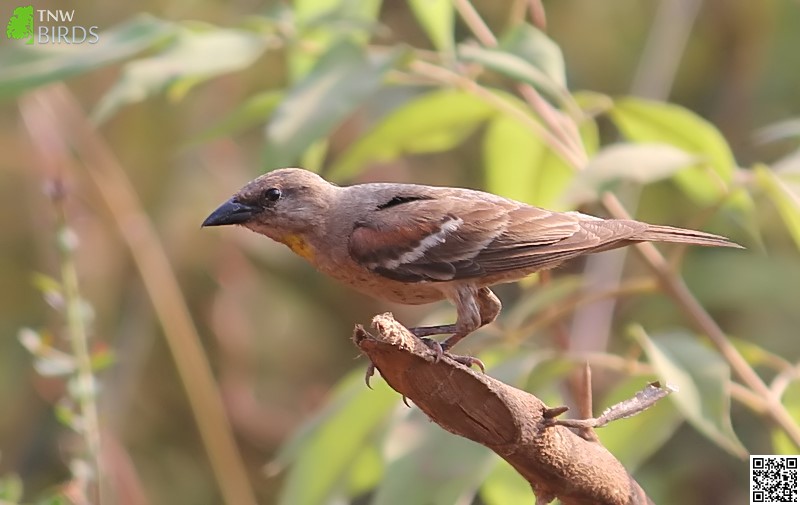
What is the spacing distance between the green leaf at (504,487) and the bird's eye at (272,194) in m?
1.06

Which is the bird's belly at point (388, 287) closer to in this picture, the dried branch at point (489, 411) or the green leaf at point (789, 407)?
the dried branch at point (489, 411)

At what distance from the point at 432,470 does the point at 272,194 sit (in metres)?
0.95

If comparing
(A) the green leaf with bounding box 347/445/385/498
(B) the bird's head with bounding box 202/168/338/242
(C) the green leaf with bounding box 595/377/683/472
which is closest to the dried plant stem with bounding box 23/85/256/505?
(A) the green leaf with bounding box 347/445/385/498

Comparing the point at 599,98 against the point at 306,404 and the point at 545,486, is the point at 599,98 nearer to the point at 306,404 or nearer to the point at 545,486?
the point at 545,486

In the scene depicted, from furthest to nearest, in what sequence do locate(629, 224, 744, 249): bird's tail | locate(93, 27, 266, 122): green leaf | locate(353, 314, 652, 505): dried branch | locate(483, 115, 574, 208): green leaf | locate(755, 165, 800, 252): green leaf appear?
locate(483, 115, 574, 208): green leaf, locate(93, 27, 266, 122): green leaf, locate(755, 165, 800, 252): green leaf, locate(629, 224, 744, 249): bird's tail, locate(353, 314, 652, 505): dried branch

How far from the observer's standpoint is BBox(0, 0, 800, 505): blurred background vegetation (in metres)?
3.60

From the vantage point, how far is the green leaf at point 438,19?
3.70 metres

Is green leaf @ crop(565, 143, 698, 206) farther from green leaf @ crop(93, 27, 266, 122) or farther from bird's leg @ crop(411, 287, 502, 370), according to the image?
green leaf @ crop(93, 27, 266, 122)

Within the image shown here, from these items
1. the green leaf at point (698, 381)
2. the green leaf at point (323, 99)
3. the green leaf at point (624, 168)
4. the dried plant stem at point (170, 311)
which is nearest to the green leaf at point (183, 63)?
the green leaf at point (323, 99)

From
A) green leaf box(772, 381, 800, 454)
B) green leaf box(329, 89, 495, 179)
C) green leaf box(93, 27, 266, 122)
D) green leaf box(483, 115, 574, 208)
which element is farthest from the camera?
green leaf box(483, 115, 574, 208)

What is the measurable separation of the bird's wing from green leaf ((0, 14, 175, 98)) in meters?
0.93

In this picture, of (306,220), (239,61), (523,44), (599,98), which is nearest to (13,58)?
(239,61)

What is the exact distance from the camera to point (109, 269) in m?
6.25

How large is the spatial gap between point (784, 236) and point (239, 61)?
3925mm
